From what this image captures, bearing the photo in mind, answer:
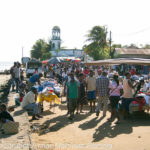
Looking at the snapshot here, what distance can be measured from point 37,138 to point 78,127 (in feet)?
5.06

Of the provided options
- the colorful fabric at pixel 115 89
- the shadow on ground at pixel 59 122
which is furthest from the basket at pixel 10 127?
the colorful fabric at pixel 115 89

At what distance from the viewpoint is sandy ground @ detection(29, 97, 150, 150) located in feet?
19.2

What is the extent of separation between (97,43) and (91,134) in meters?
36.6

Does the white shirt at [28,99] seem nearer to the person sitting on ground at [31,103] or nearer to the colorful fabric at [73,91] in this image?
the person sitting on ground at [31,103]

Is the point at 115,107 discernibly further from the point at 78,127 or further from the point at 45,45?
the point at 45,45

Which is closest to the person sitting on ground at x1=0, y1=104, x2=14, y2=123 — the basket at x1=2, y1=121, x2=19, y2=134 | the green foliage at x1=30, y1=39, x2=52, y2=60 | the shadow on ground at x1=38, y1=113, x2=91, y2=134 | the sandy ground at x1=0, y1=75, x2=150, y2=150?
the basket at x1=2, y1=121, x2=19, y2=134

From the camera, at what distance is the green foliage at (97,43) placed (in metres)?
41.6

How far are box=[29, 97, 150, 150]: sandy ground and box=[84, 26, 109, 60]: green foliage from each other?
108 feet

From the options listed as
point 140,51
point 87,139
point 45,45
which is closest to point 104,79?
point 87,139

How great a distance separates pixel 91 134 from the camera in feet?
22.3

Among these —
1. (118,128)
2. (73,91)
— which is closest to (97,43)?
(73,91)

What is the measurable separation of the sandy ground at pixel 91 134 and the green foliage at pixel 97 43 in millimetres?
32978

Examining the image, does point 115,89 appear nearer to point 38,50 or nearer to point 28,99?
point 28,99

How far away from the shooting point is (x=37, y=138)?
6.53m
